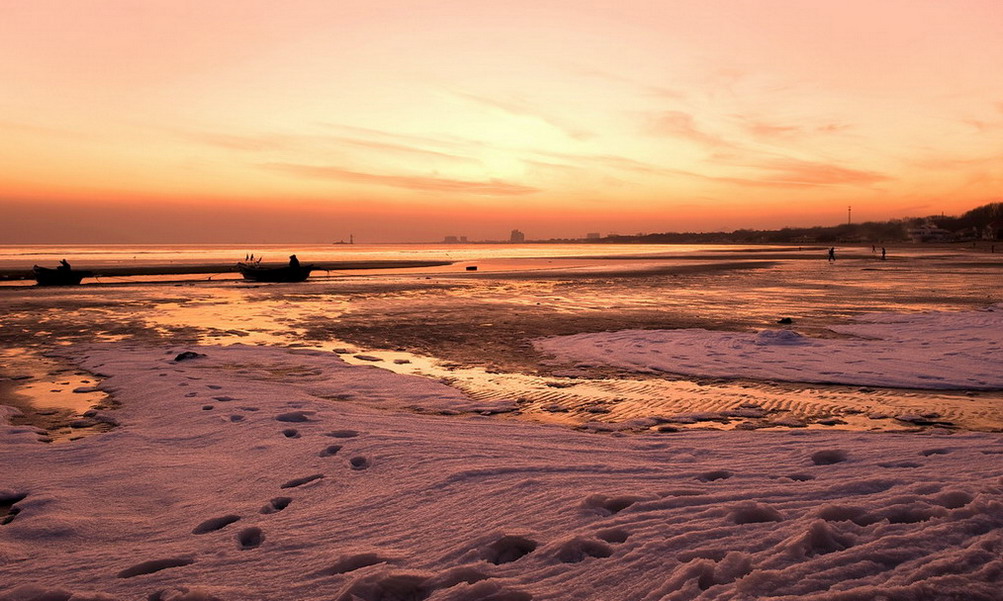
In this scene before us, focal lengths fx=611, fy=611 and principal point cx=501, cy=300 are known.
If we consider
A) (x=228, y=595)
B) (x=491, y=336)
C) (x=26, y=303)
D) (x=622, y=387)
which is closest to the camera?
(x=228, y=595)

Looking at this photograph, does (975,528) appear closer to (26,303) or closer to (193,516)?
(193,516)

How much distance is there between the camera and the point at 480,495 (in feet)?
17.7

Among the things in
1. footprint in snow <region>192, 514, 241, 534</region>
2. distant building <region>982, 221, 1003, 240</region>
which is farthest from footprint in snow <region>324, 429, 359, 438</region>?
distant building <region>982, 221, 1003, 240</region>

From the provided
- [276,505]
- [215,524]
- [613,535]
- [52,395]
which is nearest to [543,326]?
[52,395]

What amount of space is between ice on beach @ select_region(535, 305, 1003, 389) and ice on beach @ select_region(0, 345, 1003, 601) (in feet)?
14.0

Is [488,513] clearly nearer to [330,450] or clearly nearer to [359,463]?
[359,463]

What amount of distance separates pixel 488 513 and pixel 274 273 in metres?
42.0

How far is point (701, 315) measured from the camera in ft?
69.4

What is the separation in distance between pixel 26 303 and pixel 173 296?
5.97 metres

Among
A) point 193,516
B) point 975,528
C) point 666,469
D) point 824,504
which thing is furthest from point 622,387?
point 193,516

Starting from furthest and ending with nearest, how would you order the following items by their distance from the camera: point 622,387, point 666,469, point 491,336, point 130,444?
point 491,336 < point 622,387 < point 130,444 < point 666,469

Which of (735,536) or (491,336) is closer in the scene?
(735,536)

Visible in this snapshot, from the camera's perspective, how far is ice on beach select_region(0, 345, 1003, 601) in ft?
12.8

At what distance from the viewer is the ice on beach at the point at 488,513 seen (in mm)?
3904
